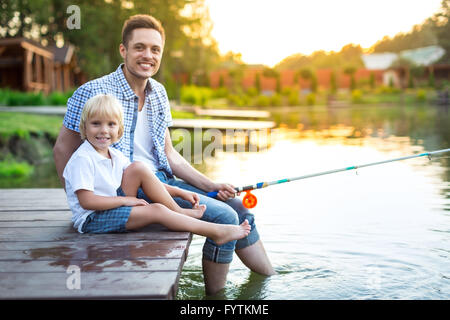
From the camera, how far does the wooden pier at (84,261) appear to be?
1.79 metres

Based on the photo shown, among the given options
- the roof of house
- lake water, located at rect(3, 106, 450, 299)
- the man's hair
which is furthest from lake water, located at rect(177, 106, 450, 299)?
the roof of house

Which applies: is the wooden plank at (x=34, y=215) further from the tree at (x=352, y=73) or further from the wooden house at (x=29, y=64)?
the tree at (x=352, y=73)

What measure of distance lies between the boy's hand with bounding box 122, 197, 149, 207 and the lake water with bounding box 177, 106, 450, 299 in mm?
552

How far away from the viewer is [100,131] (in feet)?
8.01

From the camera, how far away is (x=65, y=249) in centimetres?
228

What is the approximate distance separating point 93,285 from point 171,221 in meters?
0.67

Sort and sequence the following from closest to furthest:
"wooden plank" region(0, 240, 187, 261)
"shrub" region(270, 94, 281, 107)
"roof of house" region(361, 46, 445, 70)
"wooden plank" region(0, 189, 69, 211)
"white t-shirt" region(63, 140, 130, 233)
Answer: "wooden plank" region(0, 240, 187, 261) → "white t-shirt" region(63, 140, 130, 233) → "wooden plank" region(0, 189, 69, 211) → "shrub" region(270, 94, 281, 107) → "roof of house" region(361, 46, 445, 70)

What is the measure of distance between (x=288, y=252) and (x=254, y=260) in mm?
545

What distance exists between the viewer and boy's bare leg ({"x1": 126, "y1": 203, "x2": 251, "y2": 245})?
2.44 meters

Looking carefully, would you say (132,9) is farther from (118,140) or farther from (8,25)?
(118,140)

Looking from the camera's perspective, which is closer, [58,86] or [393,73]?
[58,86]

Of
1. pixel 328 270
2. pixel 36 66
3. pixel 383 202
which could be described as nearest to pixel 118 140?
pixel 328 270
